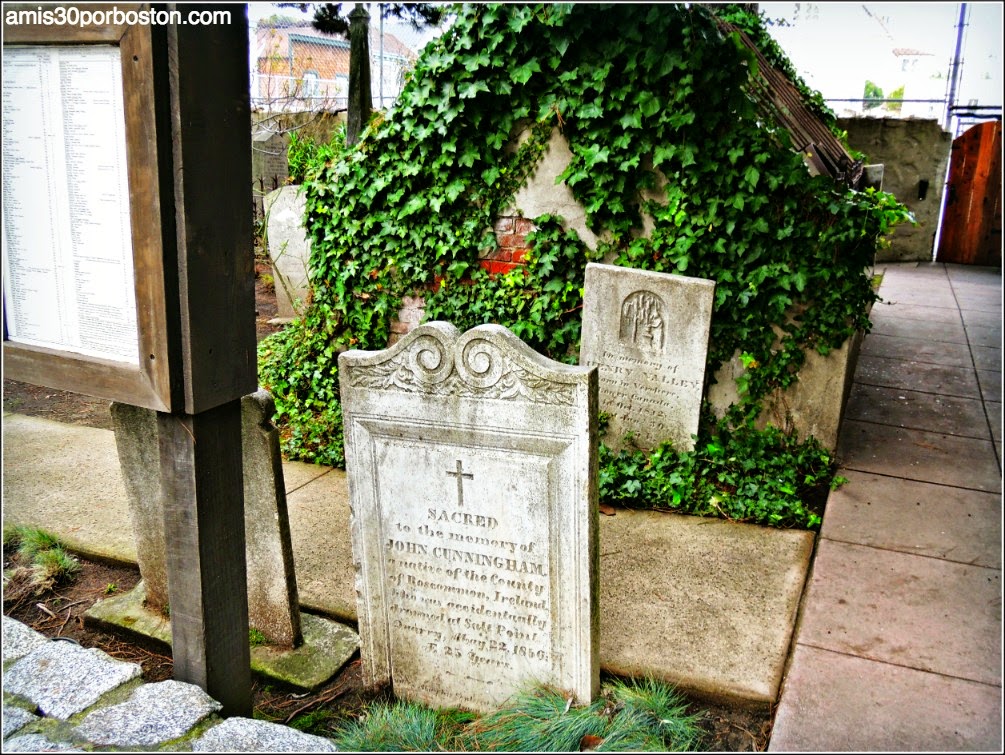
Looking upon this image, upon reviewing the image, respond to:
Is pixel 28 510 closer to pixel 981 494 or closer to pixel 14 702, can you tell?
pixel 14 702

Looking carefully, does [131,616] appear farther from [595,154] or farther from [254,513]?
[595,154]

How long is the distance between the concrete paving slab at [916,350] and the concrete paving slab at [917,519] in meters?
2.74

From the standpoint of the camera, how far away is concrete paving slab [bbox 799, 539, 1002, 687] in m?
3.12

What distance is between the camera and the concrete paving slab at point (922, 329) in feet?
25.5

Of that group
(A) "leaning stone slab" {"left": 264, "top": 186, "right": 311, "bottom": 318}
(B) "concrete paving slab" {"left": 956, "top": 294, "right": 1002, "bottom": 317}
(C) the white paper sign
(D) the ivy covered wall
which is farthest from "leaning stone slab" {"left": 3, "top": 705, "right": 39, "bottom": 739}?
(B) "concrete paving slab" {"left": 956, "top": 294, "right": 1002, "bottom": 317}

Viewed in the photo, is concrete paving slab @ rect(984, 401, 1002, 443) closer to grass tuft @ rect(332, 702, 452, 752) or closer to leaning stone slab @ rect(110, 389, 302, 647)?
grass tuft @ rect(332, 702, 452, 752)

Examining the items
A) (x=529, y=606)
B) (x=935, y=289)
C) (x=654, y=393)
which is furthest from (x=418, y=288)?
(x=935, y=289)

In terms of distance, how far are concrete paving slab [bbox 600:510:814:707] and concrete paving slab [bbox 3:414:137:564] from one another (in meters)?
2.47

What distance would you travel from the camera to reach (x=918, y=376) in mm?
6641

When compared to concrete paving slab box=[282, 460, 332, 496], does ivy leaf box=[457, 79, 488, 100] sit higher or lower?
higher

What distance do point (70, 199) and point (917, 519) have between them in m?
4.12

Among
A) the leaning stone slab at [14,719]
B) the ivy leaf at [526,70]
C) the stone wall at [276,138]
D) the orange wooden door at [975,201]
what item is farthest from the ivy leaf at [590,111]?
the orange wooden door at [975,201]

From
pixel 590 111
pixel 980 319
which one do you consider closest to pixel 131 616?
pixel 590 111

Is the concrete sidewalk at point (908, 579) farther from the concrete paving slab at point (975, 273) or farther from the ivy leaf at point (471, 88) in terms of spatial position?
the concrete paving slab at point (975, 273)
